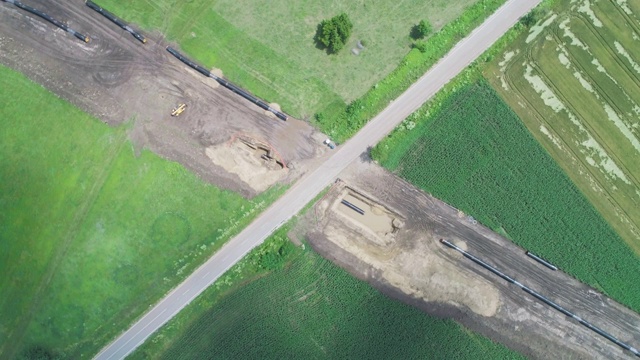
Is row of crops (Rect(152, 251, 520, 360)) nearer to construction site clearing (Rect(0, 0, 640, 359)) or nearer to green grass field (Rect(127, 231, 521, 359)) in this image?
green grass field (Rect(127, 231, 521, 359))

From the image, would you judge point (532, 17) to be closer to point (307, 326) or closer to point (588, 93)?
point (588, 93)

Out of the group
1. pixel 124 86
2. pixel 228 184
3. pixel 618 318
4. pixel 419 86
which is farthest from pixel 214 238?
pixel 618 318

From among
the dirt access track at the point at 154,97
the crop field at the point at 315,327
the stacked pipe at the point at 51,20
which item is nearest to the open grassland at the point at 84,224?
the dirt access track at the point at 154,97

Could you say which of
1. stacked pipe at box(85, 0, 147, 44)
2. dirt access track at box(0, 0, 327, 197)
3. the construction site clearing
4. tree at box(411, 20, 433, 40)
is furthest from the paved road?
stacked pipe at box(85, 0, 147, 44)

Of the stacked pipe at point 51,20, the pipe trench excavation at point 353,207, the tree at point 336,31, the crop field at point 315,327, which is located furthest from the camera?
the stacked pipe at point 51,20

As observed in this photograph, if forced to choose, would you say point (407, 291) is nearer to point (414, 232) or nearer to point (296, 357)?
point (414, 232)

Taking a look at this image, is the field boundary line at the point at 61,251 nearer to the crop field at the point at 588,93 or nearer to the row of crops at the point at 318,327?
the row of crops at the point at 318,327

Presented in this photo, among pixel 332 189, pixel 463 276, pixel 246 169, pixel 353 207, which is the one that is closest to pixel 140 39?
pixel 246 169
